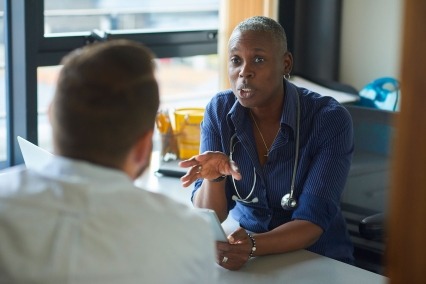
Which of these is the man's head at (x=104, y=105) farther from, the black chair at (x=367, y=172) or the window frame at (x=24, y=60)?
the window frame at (x=24, y=60)

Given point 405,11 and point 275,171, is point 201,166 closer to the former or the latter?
point 275,171

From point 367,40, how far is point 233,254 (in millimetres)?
2382

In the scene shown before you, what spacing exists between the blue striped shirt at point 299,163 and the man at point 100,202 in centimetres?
98

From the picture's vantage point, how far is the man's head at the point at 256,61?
227cm

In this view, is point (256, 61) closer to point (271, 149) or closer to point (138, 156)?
point (271, 149)

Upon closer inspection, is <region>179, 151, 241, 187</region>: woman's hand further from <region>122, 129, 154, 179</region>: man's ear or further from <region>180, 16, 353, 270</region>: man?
<region>122, 129, 154, 179</region>: man's ear

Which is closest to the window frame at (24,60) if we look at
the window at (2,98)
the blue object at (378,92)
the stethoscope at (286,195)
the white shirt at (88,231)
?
the window at (2,98)

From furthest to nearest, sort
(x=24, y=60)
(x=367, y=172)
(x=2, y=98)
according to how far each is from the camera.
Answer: (x=2, y=98) < (x=24, y=60) < (x=367, y=172)

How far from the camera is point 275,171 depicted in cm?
226

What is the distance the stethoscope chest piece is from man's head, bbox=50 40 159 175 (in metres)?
1.06

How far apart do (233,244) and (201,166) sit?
0.96 ft

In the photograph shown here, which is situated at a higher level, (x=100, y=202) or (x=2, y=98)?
(x=100, y=202)

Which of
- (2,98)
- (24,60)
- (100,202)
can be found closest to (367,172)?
(24,60)

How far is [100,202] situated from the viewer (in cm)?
109
